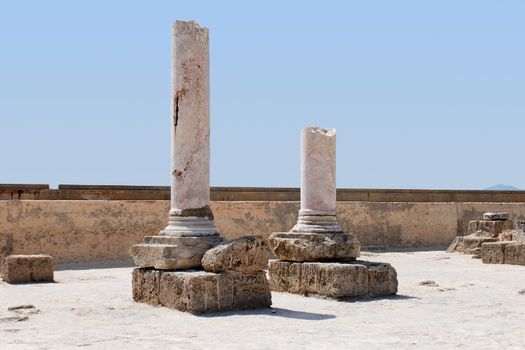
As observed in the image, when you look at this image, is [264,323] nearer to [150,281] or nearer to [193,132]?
[150,281]

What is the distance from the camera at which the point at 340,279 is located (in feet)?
30.3

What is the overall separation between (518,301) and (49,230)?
8319 millimetres

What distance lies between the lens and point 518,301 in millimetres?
8914

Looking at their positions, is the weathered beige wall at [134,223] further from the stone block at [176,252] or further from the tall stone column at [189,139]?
the stone block at [176,252]

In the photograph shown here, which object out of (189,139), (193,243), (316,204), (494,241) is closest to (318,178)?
(316,204)

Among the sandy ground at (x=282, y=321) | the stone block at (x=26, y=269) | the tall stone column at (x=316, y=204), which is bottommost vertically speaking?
the sandy ground at (x=282, y=321)

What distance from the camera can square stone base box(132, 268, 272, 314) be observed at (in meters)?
7.95

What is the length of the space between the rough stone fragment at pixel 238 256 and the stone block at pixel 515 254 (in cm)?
735

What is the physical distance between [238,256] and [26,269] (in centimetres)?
440

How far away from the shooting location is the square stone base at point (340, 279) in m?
9.27

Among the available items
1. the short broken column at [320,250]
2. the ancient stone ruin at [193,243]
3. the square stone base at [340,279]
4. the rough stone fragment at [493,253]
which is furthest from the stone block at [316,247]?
the rough stone fragment at [493,253]

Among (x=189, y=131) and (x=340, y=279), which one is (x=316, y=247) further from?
(x=189, y=131)

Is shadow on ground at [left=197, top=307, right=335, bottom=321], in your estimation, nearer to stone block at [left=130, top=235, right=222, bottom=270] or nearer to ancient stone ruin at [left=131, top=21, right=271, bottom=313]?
ancient stone ruin at [left=131, top=21, right=271, bottom=313]

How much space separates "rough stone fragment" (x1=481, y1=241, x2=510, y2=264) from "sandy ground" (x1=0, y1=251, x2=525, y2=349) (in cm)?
345
